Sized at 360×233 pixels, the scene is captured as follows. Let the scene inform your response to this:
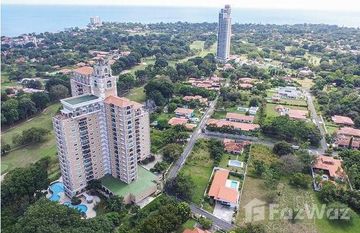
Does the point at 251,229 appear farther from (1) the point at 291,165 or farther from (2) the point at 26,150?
(2) the point at 26,150

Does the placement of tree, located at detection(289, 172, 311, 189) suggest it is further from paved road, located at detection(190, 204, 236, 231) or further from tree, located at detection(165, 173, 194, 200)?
tree, located at detection(165, 173, 194, 200)

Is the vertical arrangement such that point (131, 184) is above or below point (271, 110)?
above

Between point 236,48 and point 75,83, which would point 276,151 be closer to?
point 75,83

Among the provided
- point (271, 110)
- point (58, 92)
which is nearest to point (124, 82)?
point (58, 92)

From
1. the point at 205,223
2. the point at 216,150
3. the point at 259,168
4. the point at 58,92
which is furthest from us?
the point at 58,92

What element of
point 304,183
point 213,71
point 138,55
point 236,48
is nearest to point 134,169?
point 304,183

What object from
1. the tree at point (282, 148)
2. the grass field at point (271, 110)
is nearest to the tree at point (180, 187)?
the tree at point (282, 148)

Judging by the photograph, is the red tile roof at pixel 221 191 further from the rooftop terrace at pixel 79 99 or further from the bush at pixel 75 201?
the rooftop terrace at pixel 79 99

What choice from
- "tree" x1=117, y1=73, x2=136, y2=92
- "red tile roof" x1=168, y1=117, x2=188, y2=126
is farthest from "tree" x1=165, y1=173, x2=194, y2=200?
"tree" x1=117, y1=73, x2=136, y2=92
